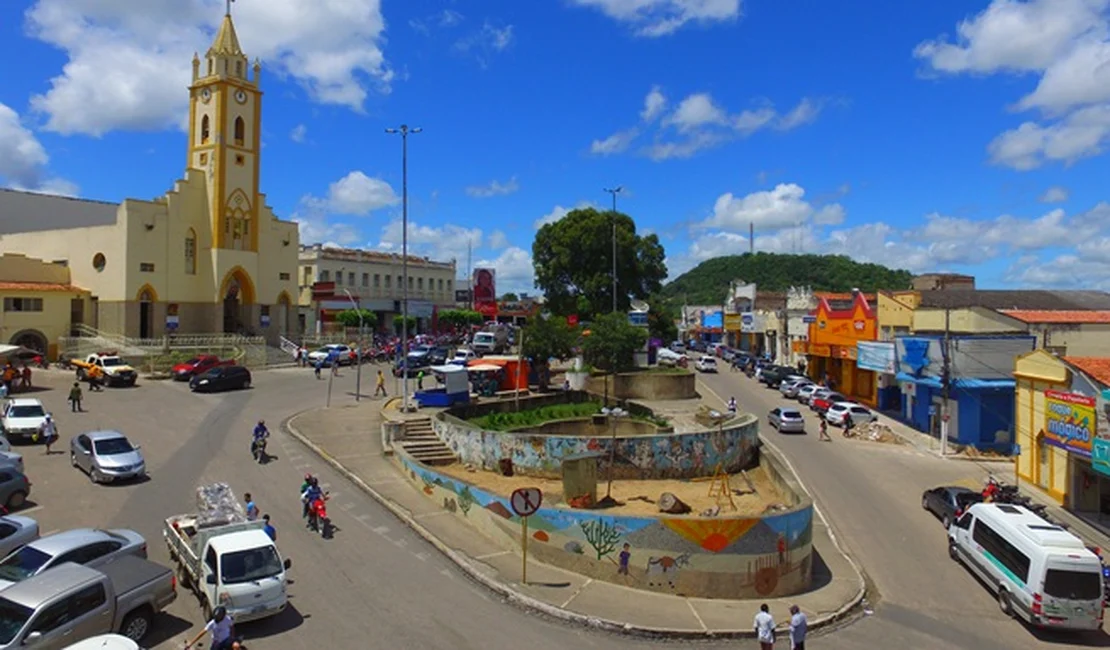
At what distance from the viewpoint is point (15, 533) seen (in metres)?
14.7

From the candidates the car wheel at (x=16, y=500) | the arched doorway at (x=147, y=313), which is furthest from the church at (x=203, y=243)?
the car wheel at (x=16, y=500)

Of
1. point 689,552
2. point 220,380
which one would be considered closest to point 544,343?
point 220,380

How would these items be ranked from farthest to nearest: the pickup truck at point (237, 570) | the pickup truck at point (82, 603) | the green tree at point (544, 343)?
the green tree at point (544, 343), the pickup truck at point (237, 570), the pickup truck at point (82, 603)

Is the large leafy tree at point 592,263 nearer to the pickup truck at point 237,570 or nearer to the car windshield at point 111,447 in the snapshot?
the car windshield at point 111,447

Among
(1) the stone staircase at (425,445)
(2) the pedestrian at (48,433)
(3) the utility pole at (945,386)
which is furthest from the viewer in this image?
(3) the utility pole at (945,386)

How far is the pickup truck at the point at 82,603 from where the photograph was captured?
10469mm

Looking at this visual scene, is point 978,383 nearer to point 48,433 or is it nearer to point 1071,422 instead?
point 1071,422

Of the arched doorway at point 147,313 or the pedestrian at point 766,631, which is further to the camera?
the arched doorway at point 147,313

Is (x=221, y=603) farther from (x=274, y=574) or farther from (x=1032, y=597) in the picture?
(x=1032, y=597)

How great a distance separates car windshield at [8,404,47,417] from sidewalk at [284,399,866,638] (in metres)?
11.7

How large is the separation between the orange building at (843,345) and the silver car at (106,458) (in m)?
37.9

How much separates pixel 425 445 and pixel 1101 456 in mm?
20317

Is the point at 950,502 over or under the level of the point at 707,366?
under

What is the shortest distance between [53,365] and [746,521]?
4391cm
